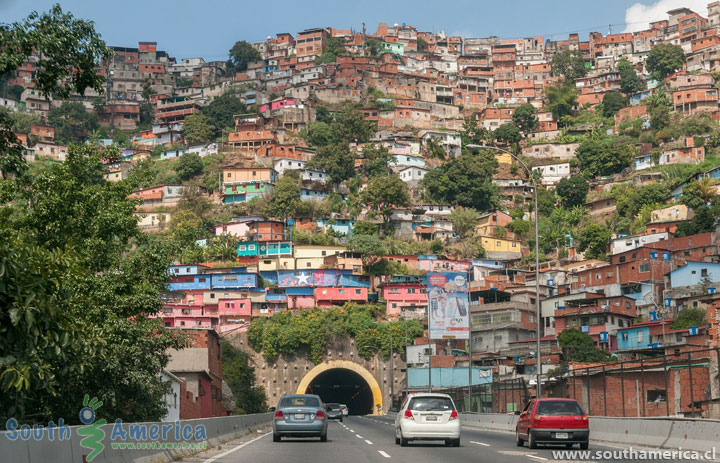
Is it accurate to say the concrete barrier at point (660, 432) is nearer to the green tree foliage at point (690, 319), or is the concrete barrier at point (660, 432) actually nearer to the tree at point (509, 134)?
the green tree foliage at point (690, 319)

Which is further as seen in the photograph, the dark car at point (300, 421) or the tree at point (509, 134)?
the tree at point (509, 134)

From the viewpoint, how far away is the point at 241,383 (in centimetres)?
8694

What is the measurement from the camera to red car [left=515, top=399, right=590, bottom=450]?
27031 millimetres

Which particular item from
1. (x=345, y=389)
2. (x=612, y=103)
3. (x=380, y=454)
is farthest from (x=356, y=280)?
(x=380, y=454)

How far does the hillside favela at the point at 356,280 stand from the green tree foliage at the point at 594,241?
0.38m

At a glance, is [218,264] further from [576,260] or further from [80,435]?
[80,435]

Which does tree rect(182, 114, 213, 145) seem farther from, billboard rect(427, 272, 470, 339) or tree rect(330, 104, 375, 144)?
billboard rect(427, 272, 470, 339)

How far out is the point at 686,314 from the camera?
280 ft

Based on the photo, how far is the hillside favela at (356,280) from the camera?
65.7 ft

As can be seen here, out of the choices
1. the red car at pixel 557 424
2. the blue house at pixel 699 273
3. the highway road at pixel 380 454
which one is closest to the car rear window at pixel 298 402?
the highway road at pixel 380 454

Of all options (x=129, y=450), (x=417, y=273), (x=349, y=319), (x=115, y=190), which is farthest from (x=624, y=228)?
(x=129, y=450)

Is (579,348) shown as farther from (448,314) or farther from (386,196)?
(386,196)

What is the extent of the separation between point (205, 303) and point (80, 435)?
11446cm

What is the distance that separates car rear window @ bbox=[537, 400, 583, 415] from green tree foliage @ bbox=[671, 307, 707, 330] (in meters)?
59.2
